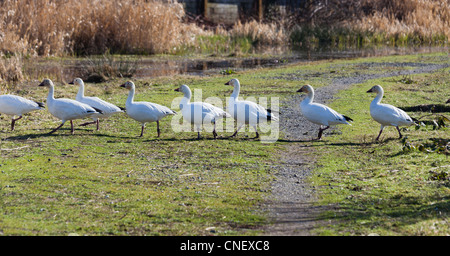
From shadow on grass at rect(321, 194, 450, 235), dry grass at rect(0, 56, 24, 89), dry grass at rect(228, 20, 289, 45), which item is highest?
dry grass at rect(228, 20, 289, 45)

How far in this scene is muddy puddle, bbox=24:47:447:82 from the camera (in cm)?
1909

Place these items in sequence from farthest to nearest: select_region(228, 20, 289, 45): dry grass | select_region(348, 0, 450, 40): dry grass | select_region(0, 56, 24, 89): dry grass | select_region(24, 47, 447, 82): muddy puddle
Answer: select_region(348, 0, 450, 40): dry grass, select_region(228, 20, 289, 45): dry grass, select_region(24, 47, 447, 82): muddy puddle, select_region(0, 56, 24, 89): dry grass

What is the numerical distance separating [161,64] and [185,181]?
15.7 m

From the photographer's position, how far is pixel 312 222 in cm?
656

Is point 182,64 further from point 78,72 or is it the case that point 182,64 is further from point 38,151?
point 38,151

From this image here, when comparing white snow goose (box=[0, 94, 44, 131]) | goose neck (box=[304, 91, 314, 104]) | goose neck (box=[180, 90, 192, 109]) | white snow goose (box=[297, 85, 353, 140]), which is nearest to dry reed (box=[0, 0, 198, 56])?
white snow goose (box=[0, 94, 44, 131])

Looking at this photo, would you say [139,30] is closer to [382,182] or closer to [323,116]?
[323,116]

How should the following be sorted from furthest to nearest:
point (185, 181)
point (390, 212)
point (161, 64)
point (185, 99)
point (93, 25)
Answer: point (93, 25) → point (161, 64) → point (185, 99) → point (185, 181) → point (390, 212)

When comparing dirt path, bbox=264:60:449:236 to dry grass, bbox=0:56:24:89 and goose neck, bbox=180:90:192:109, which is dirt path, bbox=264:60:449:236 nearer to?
goose neck, bbox=180:90:192:109

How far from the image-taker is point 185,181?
823 centimetres

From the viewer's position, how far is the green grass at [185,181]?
6.52 m

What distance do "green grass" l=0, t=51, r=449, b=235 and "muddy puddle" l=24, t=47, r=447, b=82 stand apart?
612 cm

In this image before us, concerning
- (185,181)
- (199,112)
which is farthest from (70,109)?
(185,181)

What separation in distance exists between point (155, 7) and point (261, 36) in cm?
829
